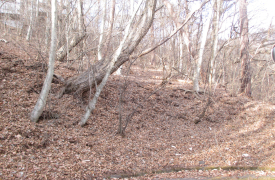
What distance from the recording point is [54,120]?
18.5 ft

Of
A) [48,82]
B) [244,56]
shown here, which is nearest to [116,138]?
[48,82]

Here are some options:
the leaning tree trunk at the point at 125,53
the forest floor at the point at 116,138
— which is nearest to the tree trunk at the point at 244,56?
the forest floor at the point at 116,138

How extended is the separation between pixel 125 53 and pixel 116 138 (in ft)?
8.72

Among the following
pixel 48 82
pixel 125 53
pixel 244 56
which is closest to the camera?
pixel 48 82

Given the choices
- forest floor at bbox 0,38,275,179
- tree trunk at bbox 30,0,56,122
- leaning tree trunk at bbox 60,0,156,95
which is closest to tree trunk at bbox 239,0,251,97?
forest floor at bbox 0,38,275,179

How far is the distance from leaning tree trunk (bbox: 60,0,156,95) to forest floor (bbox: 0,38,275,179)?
425 mm

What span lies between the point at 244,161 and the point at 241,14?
32.4 ft

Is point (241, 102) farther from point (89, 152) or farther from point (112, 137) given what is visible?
point (89, 152)

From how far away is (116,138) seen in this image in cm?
601

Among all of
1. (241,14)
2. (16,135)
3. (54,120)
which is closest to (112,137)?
(54,120)

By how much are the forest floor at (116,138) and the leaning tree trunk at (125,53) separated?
1.39 feet

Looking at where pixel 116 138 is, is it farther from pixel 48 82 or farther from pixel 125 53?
pixel 125 53

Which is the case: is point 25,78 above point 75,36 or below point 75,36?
below

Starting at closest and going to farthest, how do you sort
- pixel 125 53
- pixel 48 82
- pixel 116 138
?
pixel 48 82 → pixel 116 138 → pixel 125 53
